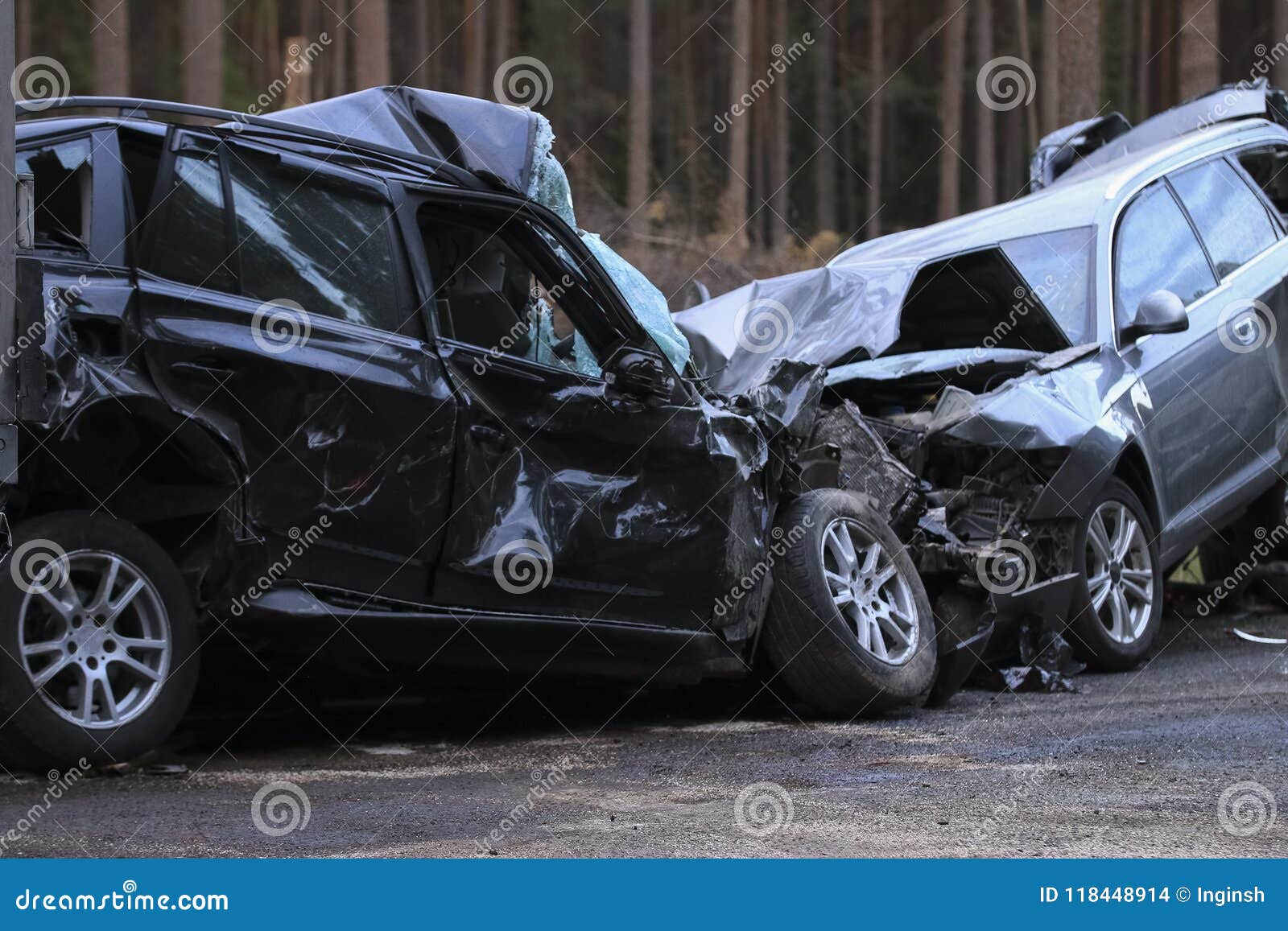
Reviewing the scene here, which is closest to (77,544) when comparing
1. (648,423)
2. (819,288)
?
(648,423)

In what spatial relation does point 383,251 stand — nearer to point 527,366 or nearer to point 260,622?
point 527,366

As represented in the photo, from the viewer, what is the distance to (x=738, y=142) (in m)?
29.1

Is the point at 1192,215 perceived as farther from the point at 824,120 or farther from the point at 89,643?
the point at 824,120

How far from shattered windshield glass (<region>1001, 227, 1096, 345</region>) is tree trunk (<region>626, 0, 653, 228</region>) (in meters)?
14.8

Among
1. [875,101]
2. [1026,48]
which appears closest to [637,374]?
[1026,48]

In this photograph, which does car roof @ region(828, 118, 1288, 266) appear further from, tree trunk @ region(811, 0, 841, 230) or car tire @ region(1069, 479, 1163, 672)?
tree trunk @ region(811, 0, 841, 230)

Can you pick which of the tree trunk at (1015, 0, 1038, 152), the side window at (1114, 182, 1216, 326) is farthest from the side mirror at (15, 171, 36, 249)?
the tree trunk at (1015, 0, 1038, 152)

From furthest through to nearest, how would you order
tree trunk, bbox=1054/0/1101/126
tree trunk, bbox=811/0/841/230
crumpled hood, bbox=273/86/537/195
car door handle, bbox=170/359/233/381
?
tree trunk, bbox=811/0/841/230 < tree trunk, bbox=1054/0/1101/126 < crumpled hood, bbox=273/86/537/195 < car door handle, bbox=170/359/233/381

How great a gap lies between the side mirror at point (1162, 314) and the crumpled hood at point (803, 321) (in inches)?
47.2

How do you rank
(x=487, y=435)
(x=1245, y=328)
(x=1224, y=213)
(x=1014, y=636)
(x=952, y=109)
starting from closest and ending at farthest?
(x=487, y=435), (x=1014, y=636), (x=1245, y=328), (x=1224, y=213), (x=952, y=109)

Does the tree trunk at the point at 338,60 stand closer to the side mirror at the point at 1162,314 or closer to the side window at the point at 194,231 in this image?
the side mirror at the point at 1162,314

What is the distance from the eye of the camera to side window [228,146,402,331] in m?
5.14

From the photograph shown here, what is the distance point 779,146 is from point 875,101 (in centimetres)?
310

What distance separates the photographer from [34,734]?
176 inches
